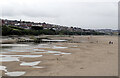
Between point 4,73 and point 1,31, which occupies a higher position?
point 1,31

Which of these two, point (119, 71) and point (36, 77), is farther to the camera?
point (119, 71)

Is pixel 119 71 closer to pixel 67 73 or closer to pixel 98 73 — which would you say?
pixel 98 73

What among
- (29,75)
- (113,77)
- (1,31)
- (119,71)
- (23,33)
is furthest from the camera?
(23,33)

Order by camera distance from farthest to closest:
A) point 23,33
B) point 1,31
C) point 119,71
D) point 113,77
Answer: point 23,33
point 1,31
point 119,71
point 113,77

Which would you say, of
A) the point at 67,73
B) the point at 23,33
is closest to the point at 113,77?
the point at 67,73

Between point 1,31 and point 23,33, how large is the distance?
13491 millimetres

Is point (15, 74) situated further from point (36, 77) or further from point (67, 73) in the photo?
point (67, 73)

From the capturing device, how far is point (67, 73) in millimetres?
8094

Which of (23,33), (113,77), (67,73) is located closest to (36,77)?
(67,73)

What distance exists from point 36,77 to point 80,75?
2.69m

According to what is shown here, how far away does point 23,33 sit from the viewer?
7256cm

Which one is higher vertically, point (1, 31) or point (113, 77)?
point (1, 31)

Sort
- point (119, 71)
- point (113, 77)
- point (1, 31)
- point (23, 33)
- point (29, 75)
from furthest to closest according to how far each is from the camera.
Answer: point (23, 33)
point (1, 31)
point (119, 71)
point (29, 75)
point (113, 77)

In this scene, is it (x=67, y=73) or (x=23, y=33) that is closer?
(x=67, y=73)
